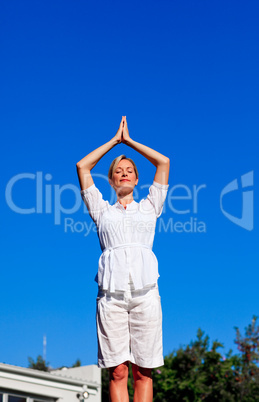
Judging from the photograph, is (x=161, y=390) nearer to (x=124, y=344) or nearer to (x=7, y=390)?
(x=7, y=390)

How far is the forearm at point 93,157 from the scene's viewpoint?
566cm

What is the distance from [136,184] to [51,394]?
11980mm

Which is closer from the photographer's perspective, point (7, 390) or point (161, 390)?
point (7, 390)

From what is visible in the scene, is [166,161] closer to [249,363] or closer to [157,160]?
[157,160]

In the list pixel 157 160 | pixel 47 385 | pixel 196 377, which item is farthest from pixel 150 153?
pixel 196 377

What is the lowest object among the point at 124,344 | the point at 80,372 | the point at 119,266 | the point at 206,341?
the point at 124,344

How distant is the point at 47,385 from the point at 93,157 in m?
12.0

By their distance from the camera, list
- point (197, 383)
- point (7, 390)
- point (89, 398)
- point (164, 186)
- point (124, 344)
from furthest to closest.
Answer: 1. point (197, 383)
2. point (89, 398)
3. point (7, 390)
4. point (164, 186)
5. point (124, 344)

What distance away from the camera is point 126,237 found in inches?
217

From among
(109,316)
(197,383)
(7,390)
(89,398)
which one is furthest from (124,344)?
(197,383)

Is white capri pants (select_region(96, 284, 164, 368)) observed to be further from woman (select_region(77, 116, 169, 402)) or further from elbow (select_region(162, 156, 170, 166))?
elbow (select_region(162, 156, 170, 166))

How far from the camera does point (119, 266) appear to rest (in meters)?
5.36

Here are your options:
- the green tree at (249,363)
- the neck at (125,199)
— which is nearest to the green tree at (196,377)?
the green tree at (249,363)

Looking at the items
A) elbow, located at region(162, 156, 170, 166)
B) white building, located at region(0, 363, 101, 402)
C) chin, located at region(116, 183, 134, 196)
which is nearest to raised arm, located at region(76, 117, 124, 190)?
chin, located at region(116, 183, 134, 196)
